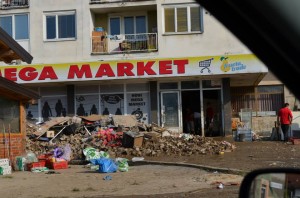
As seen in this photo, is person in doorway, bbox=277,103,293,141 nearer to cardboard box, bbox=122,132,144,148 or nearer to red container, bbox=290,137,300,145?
red container, bbox=290,137,300,145

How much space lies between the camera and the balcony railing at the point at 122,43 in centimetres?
2700

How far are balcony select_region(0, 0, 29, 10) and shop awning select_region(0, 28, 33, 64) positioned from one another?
1250 cm

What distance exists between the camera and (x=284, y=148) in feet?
64.7

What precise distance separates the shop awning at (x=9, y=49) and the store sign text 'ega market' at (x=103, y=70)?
9899mm

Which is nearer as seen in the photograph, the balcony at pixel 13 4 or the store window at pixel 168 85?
the store window at pixel 168 85

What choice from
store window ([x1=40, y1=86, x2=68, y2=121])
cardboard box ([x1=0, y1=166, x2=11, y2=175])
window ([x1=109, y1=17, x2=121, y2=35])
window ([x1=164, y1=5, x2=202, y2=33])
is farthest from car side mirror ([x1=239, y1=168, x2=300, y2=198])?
window ([x1=109, y1=17, x2=121, y2=35])

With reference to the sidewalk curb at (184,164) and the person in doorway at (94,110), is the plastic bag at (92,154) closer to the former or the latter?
the sidewalk curb at (184,164)

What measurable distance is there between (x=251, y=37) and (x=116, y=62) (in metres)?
24.2

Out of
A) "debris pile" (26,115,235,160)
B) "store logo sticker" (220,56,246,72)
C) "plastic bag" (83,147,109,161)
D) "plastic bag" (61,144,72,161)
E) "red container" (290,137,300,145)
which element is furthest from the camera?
"store logo sticker" (220,56,246,72)

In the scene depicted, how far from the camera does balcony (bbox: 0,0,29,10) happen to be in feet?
91.5

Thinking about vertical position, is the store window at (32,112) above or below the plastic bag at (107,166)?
above

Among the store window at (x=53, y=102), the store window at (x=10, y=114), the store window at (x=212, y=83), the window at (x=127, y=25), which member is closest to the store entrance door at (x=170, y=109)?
the store window at (x=212, y=83)

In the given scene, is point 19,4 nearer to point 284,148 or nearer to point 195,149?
point 195,149

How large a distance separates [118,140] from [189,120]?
23.6ft
